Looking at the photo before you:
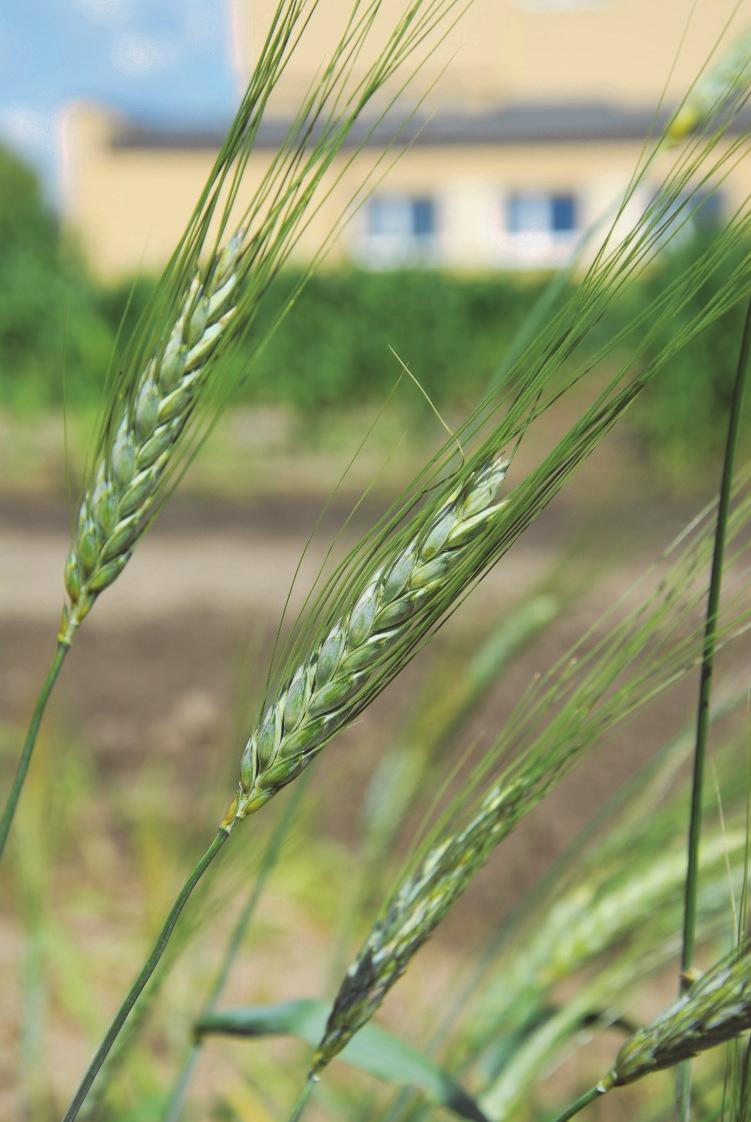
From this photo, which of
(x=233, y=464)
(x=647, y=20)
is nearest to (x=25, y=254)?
(x=233, y=464)

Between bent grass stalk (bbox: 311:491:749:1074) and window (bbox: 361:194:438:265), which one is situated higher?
window (bbox: 361:194:438:265)

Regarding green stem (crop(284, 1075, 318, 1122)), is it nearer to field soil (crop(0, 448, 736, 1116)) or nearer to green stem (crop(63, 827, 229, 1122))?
green stem (crop(63, 827, 229, 1122))

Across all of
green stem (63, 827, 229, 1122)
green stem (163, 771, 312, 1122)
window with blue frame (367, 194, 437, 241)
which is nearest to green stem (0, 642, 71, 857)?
green stem (63, 827, 229, 1122)

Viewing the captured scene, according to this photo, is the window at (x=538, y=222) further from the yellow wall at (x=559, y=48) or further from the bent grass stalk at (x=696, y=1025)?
the bent grass stalk at (x=696, y=1025)

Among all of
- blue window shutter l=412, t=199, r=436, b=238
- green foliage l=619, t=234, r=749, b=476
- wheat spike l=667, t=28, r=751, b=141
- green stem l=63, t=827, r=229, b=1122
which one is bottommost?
green stem l=63, t=827, r=229, b=1122

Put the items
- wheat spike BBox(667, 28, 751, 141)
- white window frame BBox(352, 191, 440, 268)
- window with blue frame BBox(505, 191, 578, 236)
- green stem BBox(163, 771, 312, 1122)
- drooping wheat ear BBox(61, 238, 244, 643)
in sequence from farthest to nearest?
1. window with blue frame BBox(505, 191, 578, 236)
2. white window frame BBox(352, 191, 440, 268)
3. green stem BBox(163, 771, 312, 1122)
4. wheat spike BBox(667, 28, 751, 141)
5. drooping wheat ear BBox(61, 238, 244, 643)

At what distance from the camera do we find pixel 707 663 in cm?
71

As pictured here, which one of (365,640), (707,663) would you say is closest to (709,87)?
(707,663)

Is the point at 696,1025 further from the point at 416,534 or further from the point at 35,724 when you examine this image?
the point at 35,724

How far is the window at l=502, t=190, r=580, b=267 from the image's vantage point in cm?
2272

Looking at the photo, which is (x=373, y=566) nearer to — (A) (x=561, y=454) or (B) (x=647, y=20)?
(A) (x=561, y=454)

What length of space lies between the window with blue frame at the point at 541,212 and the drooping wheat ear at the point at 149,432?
22949 mm

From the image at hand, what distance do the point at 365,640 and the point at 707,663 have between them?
23 cm

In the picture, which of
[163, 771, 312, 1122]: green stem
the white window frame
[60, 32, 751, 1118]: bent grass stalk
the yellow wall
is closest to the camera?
[60, 32, 751, 1118]: bent grass stalk
